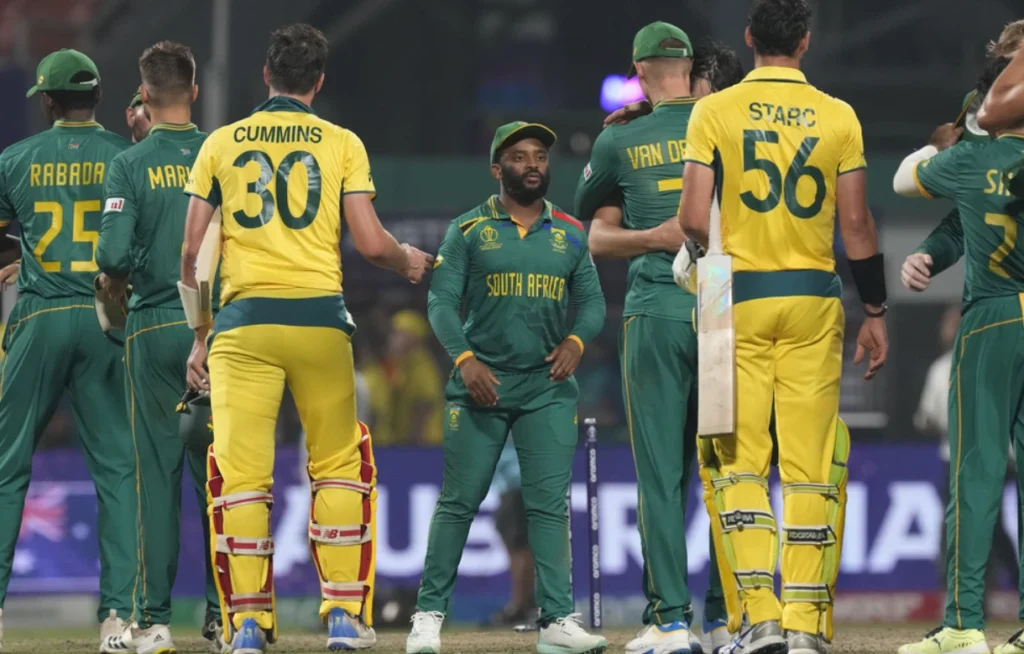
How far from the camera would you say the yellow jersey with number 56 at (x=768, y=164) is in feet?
23.0

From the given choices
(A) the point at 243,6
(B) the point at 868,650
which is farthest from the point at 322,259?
(A) the point at 243,6

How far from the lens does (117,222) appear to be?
8.05 metres

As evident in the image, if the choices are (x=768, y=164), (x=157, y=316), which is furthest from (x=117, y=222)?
(x=768, y=164)

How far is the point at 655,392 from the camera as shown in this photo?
7918 mm

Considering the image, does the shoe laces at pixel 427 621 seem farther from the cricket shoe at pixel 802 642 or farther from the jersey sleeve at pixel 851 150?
the jersey sleeve at pixel 851 150

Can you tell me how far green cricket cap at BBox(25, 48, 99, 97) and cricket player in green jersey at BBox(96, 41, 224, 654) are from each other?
0.53 m

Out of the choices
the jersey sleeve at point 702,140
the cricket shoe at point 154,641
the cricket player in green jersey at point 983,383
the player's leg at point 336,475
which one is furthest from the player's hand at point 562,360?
the cricket shoe at point 154,641

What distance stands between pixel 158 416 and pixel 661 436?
2.28m

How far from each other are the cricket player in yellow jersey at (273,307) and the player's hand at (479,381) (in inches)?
28.8

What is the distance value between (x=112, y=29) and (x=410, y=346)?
8.80 m

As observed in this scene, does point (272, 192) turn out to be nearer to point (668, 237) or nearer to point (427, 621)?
point (668, 237)

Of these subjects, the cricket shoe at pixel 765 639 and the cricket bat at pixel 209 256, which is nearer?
the cricket shoe at pixel 765 639

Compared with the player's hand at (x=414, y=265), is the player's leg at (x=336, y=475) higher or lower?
lower

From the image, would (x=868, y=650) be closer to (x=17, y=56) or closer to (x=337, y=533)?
(x=337, y=533)
